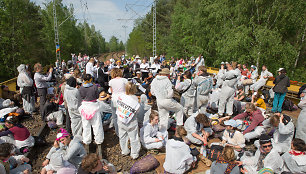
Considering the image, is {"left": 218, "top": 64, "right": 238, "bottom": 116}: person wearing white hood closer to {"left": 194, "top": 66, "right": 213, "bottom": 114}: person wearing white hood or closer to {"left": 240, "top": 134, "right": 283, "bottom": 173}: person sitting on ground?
{"left": 194, "top": 66, "right": 213, "bottom": 114}: person wearing white hood

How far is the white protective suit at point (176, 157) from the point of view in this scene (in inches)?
145

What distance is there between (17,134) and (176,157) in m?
3.79

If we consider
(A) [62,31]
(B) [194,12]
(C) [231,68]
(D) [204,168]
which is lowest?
(D) [204,168]

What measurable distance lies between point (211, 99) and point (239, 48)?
944 cm

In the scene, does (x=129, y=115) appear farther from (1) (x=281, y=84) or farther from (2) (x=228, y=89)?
(1) (x=281, y=84)

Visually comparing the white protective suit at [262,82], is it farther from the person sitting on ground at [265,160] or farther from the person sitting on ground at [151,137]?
the person sitting on ground at [151,137]

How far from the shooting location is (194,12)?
1113 inches

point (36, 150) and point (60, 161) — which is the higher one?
point (60, 161)

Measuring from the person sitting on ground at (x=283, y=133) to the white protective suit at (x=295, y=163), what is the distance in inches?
28.7

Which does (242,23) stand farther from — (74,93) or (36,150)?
(36,150)

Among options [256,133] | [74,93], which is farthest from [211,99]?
[74,93]

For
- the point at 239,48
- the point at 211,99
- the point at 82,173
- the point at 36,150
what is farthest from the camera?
the point at 239,48

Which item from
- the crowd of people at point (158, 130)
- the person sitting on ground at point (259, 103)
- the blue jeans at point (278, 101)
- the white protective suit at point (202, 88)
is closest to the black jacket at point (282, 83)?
the crowd of people at point (158, 130)

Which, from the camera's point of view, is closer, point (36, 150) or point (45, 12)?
point (36, 150)
